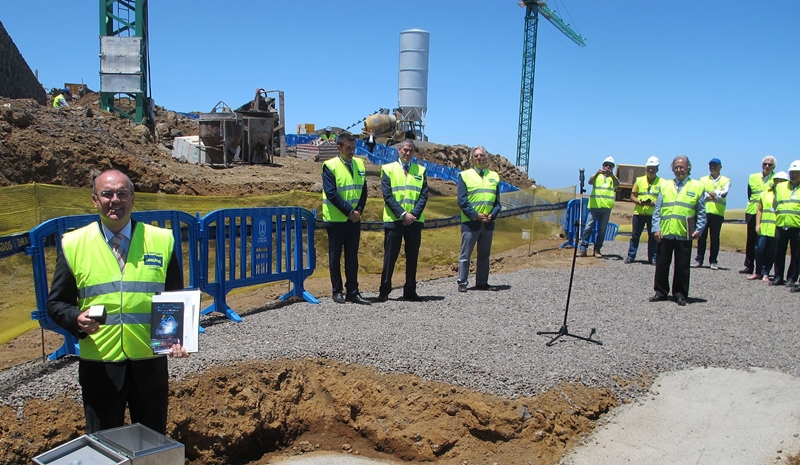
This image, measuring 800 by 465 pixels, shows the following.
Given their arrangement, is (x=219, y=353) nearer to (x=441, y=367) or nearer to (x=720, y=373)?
(x=441, y=367)

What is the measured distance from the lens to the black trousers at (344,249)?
8.35m

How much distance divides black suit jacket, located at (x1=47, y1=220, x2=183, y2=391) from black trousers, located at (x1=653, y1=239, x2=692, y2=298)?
24.0 ft

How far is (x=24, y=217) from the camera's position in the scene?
726 cm

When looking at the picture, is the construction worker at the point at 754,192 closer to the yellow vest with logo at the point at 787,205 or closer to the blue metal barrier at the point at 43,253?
the yellow vest with logo at the point at 787,205

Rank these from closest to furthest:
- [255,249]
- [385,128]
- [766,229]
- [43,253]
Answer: [43,253] → [255,249] → [766,229] → [385,128]

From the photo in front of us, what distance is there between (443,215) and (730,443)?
801 cm

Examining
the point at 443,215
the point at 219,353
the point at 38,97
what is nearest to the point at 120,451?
the point at 219,353

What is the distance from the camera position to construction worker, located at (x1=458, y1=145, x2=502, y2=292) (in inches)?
370

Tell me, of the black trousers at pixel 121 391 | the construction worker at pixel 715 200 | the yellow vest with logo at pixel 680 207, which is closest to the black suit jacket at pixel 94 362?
the black trousers at pixel 121 391

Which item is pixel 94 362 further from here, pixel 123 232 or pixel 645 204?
pixel 645 204

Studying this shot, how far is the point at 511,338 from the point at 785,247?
6140 mm

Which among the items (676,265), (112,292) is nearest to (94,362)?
(112,292)

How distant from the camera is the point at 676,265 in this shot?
9242 mm

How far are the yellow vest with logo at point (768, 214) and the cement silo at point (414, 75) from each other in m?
39.7
